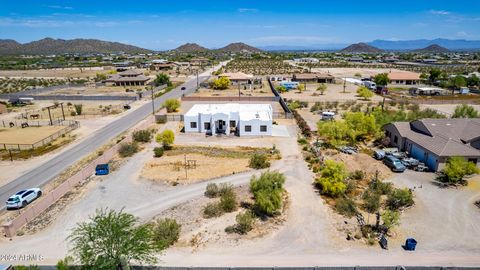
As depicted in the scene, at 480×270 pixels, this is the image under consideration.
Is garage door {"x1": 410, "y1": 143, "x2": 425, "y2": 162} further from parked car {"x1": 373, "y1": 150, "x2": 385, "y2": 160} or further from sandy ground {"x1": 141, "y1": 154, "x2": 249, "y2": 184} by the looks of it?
sandy ground {"x1": 141, "y1": 154, "x2": 249, "y2": 184}

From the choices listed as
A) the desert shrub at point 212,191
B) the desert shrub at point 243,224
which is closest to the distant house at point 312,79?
the desert shrub at point 212,191

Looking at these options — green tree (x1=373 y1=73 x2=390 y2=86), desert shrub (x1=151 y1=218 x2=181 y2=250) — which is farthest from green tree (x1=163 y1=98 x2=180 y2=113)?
green tree (x1=373 y1=73 x2=390 y2=86)

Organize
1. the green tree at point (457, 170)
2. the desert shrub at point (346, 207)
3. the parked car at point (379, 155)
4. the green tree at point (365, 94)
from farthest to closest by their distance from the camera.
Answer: the green tree at point (365, 94)
the parked car at point (379, 155)
the green tree at point (457, 170)
the desert shrub at point (346, 207)

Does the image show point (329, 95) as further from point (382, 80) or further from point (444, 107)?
point (444, 107)

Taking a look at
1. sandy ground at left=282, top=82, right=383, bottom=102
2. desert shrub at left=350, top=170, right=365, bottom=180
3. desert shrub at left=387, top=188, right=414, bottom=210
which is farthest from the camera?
sandy ground at left=282, top=82, right=383, bottom=102

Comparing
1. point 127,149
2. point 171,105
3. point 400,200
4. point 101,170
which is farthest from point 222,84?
point 400,200

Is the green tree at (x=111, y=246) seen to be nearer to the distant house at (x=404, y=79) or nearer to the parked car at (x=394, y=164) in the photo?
the parked car at (x=394, y=164)
